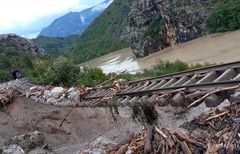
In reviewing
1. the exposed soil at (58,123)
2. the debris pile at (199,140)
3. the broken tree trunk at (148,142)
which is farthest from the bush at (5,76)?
the broken tree trunk at (148,142)

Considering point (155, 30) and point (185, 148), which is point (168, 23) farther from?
point (185, 148)

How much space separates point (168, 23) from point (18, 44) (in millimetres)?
48490

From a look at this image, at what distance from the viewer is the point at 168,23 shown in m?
74.8

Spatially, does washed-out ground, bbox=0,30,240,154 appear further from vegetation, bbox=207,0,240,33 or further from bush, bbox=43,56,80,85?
vegetation, bbox=207,0,240,33

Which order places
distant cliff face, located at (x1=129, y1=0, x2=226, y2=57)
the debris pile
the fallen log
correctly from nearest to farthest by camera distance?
the debris pile, the fallen log, distant cliff face, located at (x1=129, y1=0, x2=226, y2=57)

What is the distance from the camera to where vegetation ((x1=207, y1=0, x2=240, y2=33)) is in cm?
6050

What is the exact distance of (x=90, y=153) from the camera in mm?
10734

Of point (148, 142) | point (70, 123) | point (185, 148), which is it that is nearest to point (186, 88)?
point (185, 148)

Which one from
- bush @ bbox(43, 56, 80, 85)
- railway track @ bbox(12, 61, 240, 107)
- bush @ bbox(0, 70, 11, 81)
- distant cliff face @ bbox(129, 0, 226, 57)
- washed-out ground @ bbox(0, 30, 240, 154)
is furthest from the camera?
distant cliff face @ bbox(129, 0, 226, 57)

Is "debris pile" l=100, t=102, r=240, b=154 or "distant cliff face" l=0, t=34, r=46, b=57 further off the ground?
"distant cliff face" l=0, t=34, r=46, b=57

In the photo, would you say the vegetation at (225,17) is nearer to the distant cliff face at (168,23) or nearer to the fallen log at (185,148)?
the distant cliff face at (168,23)

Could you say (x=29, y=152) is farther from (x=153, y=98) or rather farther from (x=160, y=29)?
(x=160, y=29)

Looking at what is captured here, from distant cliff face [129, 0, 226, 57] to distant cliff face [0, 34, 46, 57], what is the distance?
32121 mm

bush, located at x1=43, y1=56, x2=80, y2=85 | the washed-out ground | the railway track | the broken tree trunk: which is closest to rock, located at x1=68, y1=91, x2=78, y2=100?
the washed-out ground
